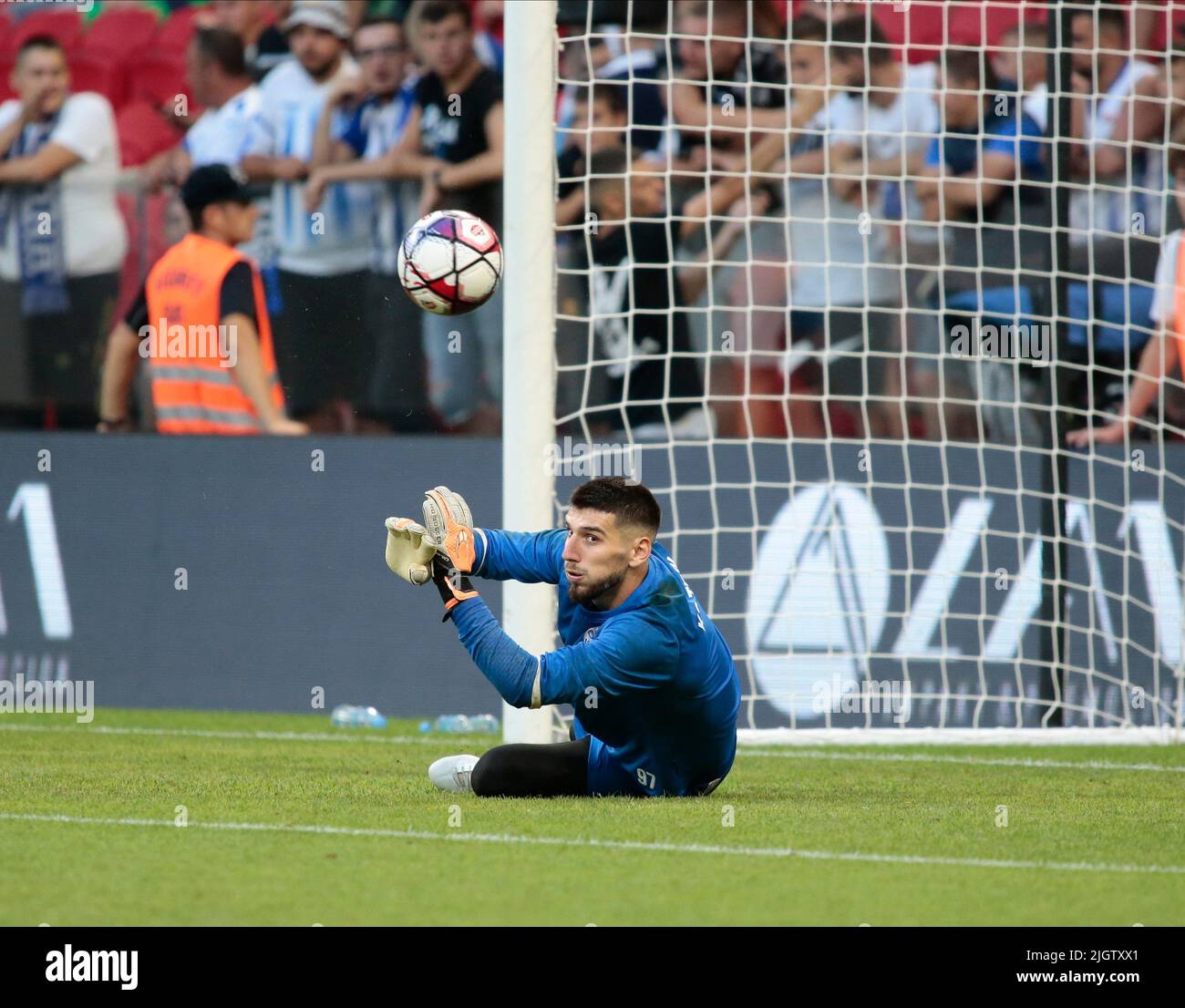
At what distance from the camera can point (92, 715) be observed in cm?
1102

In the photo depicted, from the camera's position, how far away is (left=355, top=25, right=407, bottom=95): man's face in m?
12.1

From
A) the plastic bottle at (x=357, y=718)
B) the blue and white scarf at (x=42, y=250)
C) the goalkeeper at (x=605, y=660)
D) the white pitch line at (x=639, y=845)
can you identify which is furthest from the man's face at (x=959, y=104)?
the white pitch line at (x=639, y=845)

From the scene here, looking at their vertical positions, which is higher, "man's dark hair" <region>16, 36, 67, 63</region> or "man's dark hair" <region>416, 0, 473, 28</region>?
"man's dark hair" <region>16, 36, 67, 63</region>

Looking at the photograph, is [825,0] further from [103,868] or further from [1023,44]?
[103,868]

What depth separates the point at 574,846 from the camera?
5.98 metres

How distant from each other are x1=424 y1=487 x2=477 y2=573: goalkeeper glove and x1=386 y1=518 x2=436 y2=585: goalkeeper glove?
2.5 inches

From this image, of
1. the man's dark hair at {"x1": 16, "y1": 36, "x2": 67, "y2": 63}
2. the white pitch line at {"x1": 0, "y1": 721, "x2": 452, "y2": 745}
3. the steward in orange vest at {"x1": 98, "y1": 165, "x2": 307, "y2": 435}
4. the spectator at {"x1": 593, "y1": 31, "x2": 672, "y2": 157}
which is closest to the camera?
the white pitch line at {"x1": 0, "y1": 721, "x2": 452, "y2": 745}

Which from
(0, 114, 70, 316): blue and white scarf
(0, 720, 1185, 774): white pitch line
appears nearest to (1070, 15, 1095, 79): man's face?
(0, 720, 1185, 774): white pitch line

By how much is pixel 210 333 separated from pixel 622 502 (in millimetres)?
5508

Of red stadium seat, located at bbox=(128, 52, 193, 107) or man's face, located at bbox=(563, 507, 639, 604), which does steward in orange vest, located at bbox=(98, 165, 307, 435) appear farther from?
man's face, located at bbox=(563, 507, 639, 604)

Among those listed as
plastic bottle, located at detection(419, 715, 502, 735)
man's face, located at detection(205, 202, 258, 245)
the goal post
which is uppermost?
man's face, located at detection(205, 202, 258, 245)

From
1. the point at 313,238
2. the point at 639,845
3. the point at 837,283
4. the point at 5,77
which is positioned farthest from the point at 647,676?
the point at 5,77

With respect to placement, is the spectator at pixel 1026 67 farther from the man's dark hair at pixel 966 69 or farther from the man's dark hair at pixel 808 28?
the man's dark hair at pixel 808 28

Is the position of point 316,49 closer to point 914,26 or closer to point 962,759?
point 914,26
